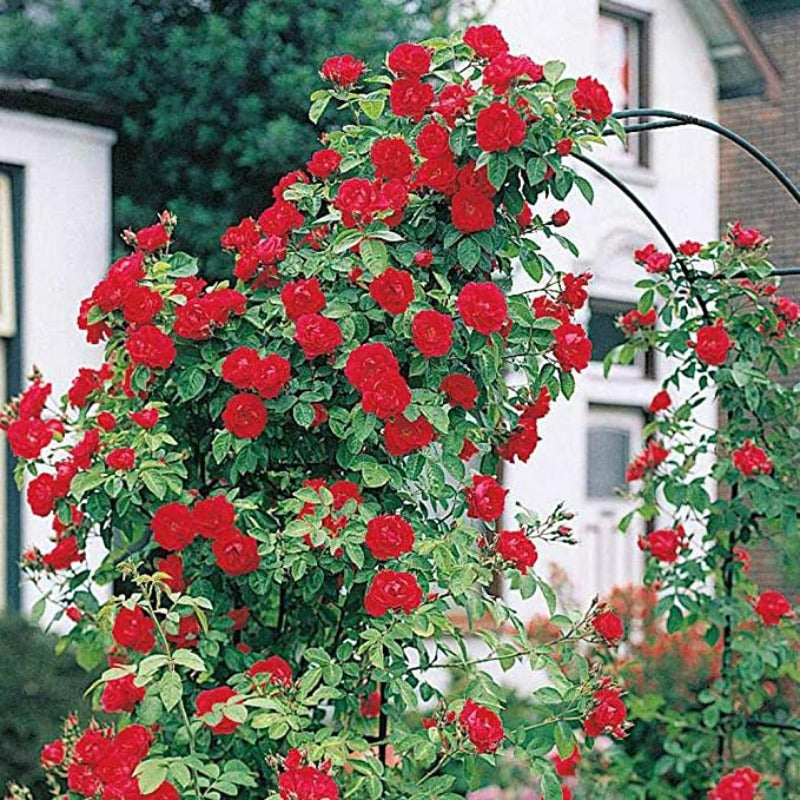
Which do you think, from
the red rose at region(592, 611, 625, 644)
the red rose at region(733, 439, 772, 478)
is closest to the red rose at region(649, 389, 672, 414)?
the red rose at region(733, 439, 772, 478)

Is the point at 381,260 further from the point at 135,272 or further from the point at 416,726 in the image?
the point at 416,726

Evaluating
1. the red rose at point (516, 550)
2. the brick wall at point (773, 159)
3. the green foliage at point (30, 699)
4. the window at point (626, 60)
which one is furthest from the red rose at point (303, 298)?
the brick wall at point (773, 159)

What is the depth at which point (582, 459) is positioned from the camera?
789 cm

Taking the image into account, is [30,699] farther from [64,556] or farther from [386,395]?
[386,395]

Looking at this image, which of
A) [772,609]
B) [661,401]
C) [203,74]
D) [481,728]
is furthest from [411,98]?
[203,74]

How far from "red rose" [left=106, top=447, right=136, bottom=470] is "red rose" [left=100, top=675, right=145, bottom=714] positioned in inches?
12.9

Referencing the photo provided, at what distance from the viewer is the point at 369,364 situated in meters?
2.37

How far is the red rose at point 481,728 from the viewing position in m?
2.29

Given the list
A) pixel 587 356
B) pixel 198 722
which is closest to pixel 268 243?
pixel 587 356

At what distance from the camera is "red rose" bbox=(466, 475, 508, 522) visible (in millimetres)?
2514

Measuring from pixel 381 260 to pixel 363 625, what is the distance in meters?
0.59

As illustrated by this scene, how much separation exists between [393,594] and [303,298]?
465mm

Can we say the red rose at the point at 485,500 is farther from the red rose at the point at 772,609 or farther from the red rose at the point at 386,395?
the red rose at the point at 772,609

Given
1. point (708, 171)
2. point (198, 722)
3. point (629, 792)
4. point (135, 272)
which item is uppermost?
point (708, 171)
